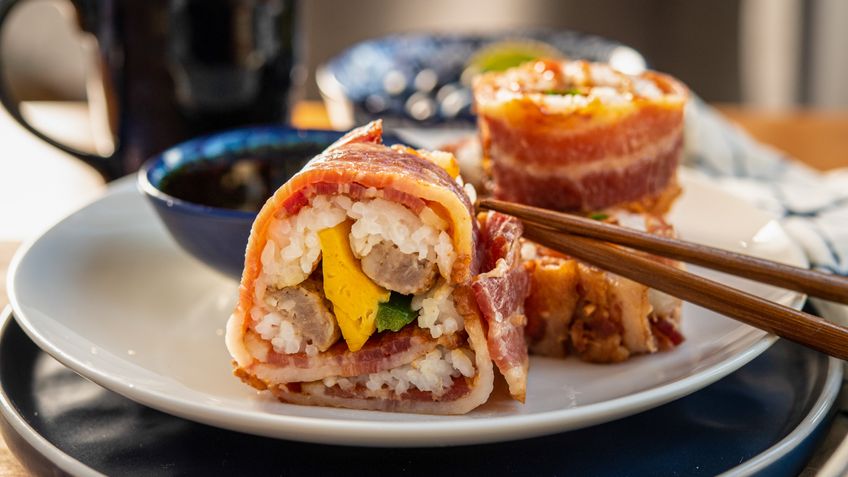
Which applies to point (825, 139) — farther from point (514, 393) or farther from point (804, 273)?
point (514, 393)

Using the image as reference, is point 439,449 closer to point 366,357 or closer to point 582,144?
point 366,357

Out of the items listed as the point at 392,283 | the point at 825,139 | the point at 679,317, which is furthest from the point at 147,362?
the point at 825,139

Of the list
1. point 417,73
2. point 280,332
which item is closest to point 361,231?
point 280,332

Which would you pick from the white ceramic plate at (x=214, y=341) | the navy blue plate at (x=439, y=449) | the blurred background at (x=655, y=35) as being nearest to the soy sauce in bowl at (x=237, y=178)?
the white ceramic plate at (x=214, y=341)

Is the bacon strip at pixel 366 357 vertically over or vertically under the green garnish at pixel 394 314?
under

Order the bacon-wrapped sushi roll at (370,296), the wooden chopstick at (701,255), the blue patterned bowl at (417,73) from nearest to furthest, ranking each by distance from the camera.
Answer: the bacon-wrapped sushi roll at (370,296), the wooden chopstick at (701,255), the blue patterned bowl at (417,73)

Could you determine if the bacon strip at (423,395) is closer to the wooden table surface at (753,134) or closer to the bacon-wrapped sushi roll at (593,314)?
the bacon-wrapped sushi roll at (593,314)
